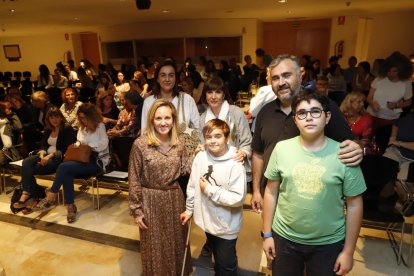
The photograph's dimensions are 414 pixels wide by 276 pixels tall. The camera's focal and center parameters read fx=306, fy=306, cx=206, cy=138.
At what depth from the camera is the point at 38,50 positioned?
16734 mm

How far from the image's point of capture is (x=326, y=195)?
56.4 inches

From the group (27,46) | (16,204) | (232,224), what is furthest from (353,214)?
(27,46)

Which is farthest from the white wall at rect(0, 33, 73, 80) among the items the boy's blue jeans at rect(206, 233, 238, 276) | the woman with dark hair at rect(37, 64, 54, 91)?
the boy's blue jeans at rect(206, 233, 238, 276)

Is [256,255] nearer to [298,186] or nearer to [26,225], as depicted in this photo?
[298,186]

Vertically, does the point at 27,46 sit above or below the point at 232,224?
above

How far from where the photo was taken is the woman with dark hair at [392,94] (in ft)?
12.5

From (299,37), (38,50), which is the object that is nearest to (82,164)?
(299,37)

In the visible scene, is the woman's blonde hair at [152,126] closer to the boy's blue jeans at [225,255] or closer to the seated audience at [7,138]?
the boy's blue jeans at [225,255]

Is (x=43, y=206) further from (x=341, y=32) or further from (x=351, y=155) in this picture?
(x=341, y=32)

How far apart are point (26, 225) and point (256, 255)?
2.63 meters

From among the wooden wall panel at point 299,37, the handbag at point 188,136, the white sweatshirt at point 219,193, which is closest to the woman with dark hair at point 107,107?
the handbag at point 188,136

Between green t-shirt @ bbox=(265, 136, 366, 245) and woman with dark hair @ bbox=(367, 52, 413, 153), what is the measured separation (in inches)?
107

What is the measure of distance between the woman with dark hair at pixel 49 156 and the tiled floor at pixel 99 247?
315 mm

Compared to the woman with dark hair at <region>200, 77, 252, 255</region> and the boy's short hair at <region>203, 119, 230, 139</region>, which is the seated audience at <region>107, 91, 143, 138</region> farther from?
the boy's short hair at <region>203, 119, 230, 139</region>
